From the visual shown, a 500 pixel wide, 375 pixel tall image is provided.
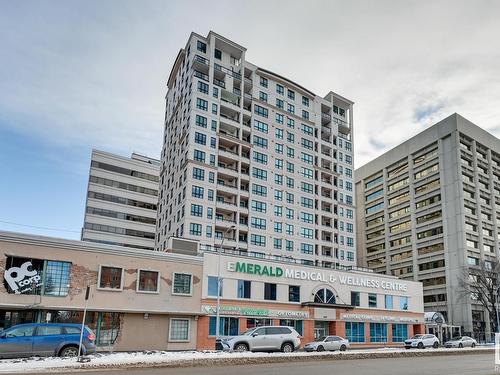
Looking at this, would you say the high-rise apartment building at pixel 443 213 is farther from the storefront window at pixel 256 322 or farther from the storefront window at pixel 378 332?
the storefront window at pixel 256 322

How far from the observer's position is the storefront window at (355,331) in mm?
50062

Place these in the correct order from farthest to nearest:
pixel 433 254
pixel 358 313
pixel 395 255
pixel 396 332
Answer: pixel 395 255 → pixel 433 254 → pixel 396 332 → pixel 358 313

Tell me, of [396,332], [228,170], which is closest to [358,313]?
[396,332]

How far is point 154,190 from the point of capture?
95.4m

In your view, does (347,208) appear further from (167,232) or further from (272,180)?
(167,232)

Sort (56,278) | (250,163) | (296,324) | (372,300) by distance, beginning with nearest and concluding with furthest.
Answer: (56,278)
(296,324)
(372,300)
(250,163)

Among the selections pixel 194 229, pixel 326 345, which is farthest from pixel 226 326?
pixel 194 229

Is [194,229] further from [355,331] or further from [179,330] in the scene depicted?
[355,331]

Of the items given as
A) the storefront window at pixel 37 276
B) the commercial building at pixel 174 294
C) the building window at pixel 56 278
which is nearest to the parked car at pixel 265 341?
the commercial building at pixel 174 294

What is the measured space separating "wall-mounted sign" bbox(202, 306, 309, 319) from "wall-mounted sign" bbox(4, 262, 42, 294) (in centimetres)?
1406

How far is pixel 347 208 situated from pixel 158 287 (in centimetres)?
5026

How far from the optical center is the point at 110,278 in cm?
3600

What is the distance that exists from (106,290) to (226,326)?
480 inches

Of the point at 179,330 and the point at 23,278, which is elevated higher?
the point at 23,278
